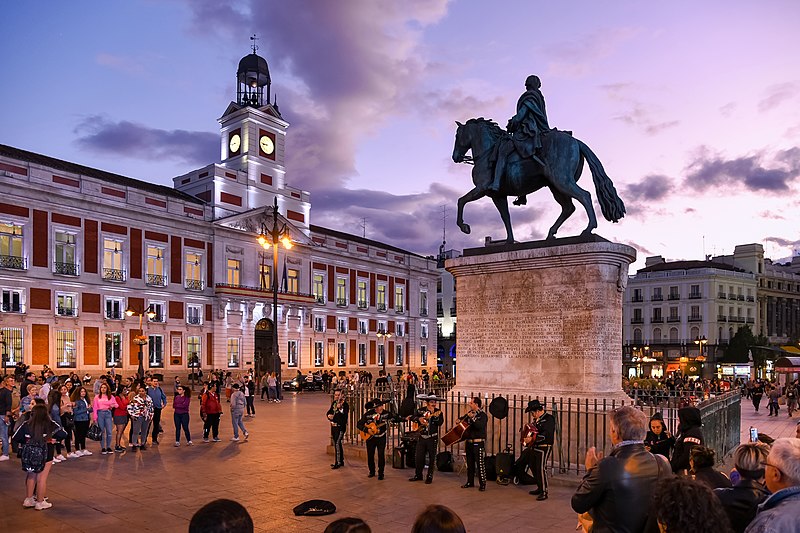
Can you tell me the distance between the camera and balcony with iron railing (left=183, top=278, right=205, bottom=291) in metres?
48.1

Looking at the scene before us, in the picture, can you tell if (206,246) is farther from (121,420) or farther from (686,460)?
(686,460)

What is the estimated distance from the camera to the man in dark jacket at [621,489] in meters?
4.39

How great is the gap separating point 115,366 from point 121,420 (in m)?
30.4

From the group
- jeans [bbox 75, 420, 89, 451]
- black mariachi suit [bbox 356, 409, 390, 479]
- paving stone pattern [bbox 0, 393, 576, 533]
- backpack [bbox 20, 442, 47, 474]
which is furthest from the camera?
jeans [bbox 75, 420, 89, 451]

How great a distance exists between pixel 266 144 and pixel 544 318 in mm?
47779

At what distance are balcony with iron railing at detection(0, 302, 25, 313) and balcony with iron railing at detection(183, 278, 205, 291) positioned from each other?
1160 cm

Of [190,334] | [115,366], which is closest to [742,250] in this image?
[190,334]

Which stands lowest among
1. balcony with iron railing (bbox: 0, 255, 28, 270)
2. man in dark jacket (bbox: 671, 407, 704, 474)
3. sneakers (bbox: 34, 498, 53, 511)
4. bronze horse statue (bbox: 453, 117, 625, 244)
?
sneakers (bbox: 34, 498, 53, 511)

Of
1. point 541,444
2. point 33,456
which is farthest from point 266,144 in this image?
point 541,444

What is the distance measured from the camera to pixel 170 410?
26.9 metres

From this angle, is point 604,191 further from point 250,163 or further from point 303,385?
point 250,163

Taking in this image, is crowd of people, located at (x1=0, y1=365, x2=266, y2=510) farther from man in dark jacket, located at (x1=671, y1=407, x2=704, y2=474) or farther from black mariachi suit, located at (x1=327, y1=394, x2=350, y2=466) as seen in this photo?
man in dark jacket, located at (x1=671, y1=407, x2=704, y2=474)

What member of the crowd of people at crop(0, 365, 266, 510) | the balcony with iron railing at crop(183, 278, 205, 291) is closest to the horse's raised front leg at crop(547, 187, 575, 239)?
the crowd of people at crop(0, 365, 266, 510)

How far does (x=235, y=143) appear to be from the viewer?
5619 cm
